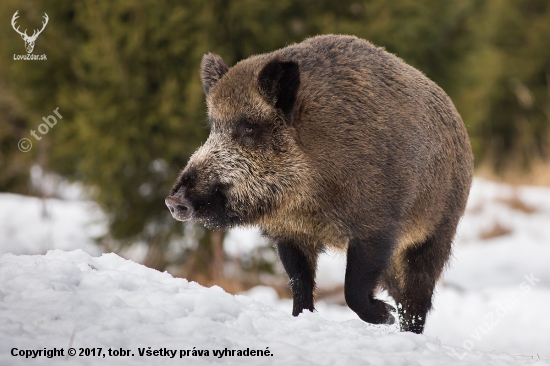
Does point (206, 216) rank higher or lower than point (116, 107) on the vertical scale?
lower

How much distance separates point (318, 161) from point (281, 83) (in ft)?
1.77

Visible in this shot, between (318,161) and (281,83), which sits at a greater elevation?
(281,83)

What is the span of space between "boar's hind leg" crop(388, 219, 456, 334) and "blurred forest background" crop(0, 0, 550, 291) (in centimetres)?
361

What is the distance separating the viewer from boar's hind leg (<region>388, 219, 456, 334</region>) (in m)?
4.69

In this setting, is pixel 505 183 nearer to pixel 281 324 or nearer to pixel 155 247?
pixel 155 247

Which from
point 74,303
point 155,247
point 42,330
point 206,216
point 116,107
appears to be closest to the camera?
point 42,330

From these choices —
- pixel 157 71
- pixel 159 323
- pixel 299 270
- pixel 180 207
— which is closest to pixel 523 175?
pixel 157 71

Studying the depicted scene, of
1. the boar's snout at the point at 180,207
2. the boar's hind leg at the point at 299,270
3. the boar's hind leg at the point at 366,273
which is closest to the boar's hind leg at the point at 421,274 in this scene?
the boar's hind leg at the point at 366,273

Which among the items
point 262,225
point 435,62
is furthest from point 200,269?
point 262,225

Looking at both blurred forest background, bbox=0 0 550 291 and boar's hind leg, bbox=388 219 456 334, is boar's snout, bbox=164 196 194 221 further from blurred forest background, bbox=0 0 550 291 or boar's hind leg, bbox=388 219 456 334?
blurred forest background, bbox=0 0 550 291

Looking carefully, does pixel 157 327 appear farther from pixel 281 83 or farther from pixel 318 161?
pixel 281 83

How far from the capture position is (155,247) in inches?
360

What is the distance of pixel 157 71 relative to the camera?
28.0 feet

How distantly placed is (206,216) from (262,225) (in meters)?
0.53
